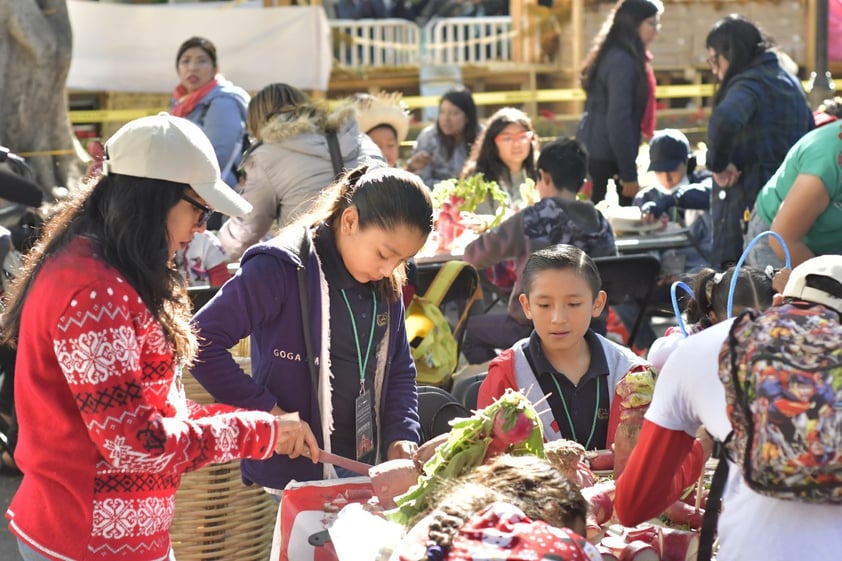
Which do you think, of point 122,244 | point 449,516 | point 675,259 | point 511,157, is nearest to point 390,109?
point 511,157

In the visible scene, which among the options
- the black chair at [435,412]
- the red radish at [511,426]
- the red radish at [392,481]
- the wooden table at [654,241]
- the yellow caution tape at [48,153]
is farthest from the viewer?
the yellow caution tape at [48,153]

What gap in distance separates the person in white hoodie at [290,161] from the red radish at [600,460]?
2662mm

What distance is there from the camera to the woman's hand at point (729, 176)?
6.46 metres

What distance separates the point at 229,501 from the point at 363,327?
1240 mm

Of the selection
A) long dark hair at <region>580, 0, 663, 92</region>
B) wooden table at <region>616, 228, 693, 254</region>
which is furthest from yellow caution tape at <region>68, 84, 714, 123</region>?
wooden table at <region>616, 228, 693, 254</region>

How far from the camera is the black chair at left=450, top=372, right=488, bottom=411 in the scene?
4.87m

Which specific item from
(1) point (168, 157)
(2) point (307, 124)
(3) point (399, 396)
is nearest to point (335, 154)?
(2) point (307, 124)

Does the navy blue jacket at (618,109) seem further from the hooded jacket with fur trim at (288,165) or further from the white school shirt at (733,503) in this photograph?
the white school shirt at (733,503)

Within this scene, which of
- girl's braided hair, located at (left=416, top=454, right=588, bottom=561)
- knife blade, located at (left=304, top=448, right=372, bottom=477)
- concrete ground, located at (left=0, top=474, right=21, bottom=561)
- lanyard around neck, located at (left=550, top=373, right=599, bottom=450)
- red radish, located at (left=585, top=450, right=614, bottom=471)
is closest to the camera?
girl's braided hair, located at (left=416, top=454, right=588, bottom=561)

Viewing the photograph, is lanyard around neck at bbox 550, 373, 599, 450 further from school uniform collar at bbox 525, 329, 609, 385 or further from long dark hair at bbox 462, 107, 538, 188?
long dark hair at bbox 462, 107, 538, 188

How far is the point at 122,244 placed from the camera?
257 centimetres

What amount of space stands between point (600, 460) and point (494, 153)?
485 cm

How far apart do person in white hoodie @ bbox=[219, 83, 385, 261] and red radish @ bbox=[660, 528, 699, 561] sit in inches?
125

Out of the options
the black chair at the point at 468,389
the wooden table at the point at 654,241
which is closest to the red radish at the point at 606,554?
the black chair at the point at 468,389
